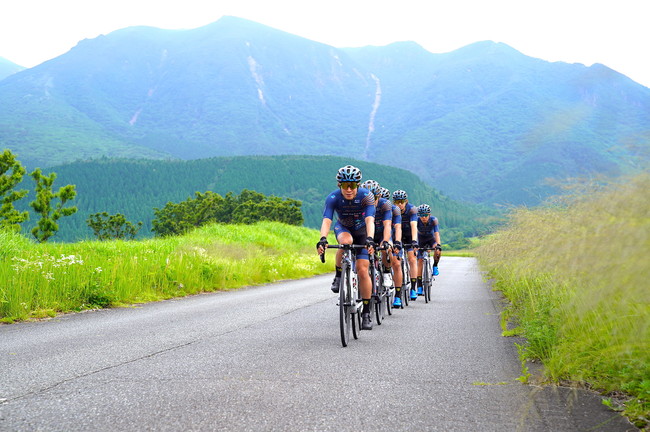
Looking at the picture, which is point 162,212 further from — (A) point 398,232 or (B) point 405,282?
(A) point 398,232

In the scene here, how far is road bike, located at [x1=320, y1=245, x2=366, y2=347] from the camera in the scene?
7.83m

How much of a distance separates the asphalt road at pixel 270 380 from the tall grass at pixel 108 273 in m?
1.35

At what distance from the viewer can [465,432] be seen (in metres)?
4.11

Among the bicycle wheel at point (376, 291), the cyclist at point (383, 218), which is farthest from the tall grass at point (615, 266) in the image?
the bicycle wheel at point (376, 291)

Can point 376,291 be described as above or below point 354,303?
below

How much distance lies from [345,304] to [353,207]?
164 centimetres

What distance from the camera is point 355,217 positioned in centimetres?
902

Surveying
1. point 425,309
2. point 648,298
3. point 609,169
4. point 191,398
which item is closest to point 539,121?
point 609,169

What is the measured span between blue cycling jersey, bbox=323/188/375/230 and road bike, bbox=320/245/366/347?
17.1 inches

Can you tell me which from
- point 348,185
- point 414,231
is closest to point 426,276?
point 414,231

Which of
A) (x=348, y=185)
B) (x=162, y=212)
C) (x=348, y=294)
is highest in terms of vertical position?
(x=348, y=185)

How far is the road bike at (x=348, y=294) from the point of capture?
783 cm

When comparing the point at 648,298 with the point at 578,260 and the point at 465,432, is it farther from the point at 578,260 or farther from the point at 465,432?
the point at 465,432

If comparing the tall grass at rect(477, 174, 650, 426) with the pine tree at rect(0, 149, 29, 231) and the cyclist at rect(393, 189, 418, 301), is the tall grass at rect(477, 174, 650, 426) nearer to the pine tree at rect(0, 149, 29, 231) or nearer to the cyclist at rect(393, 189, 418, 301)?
the cyclist at rect(393, 189, 418, 301)
